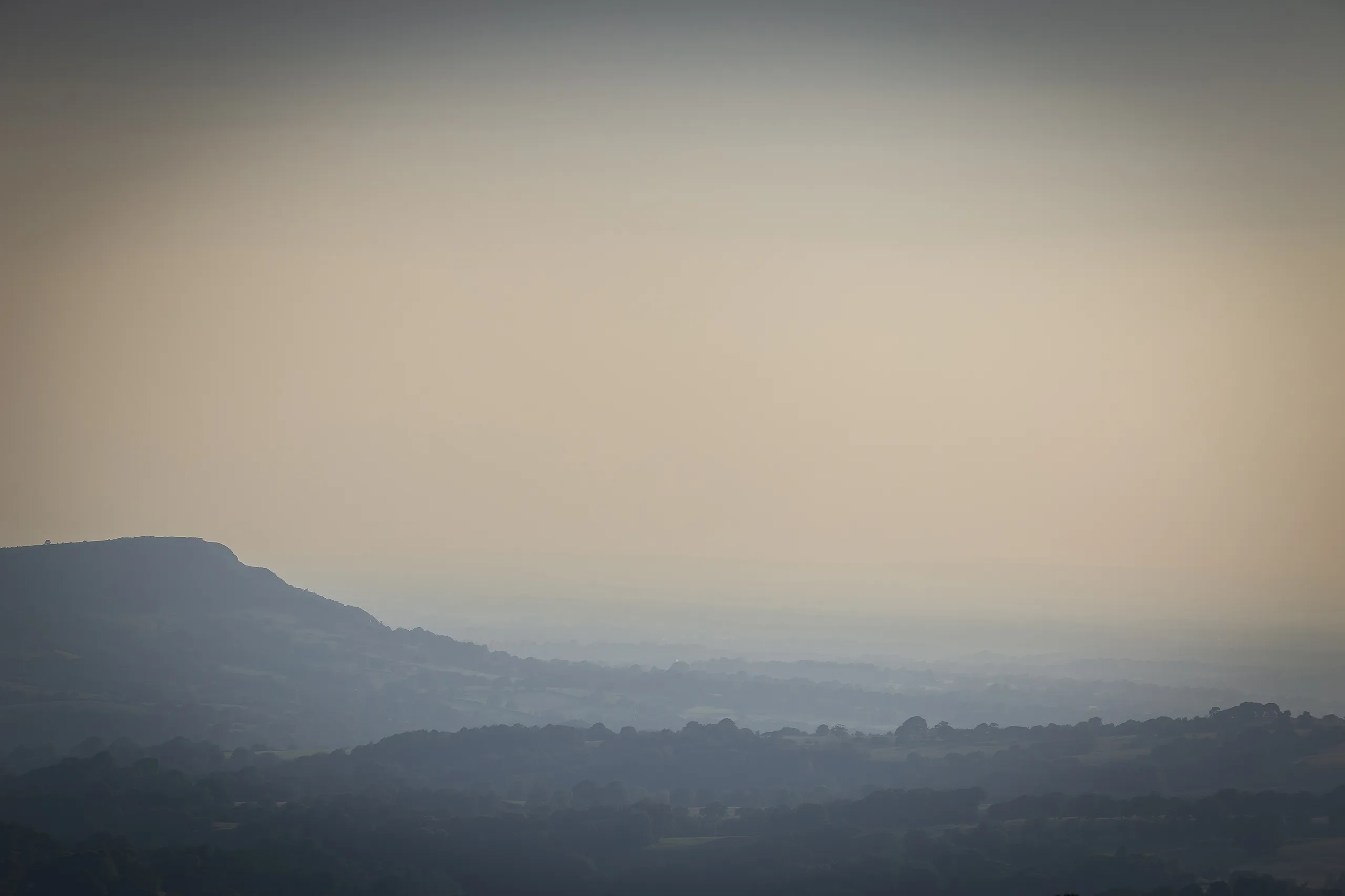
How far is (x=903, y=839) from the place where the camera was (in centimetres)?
11188

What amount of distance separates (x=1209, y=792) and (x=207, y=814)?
88897mm

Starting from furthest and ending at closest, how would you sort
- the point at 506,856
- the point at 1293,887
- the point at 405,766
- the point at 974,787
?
the point at 405,766
the point at 974,787
the point at 506,856
the point at 1293,887

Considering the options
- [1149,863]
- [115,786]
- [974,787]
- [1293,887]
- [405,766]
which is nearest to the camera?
[1293,887]

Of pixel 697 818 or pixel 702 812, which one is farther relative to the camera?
pixel 702 812

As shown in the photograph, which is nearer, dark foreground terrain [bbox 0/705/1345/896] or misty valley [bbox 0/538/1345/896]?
dark foreground terrain [bbox 0/705/1345/896]

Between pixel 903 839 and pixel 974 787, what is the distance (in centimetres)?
2042

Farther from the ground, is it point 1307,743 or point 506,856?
point 1307,743

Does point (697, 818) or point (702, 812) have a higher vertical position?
point (702, 812)

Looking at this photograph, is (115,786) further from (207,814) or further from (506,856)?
(506,856)

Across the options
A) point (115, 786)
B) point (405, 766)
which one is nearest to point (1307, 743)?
point (405, 766)

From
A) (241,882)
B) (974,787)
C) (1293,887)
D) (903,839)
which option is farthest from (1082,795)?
(241,882)

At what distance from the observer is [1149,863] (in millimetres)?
100250

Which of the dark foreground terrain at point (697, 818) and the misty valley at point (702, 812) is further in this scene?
the misty valley at point (702, 812)

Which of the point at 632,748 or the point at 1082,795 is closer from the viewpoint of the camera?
the point at 1082,795
